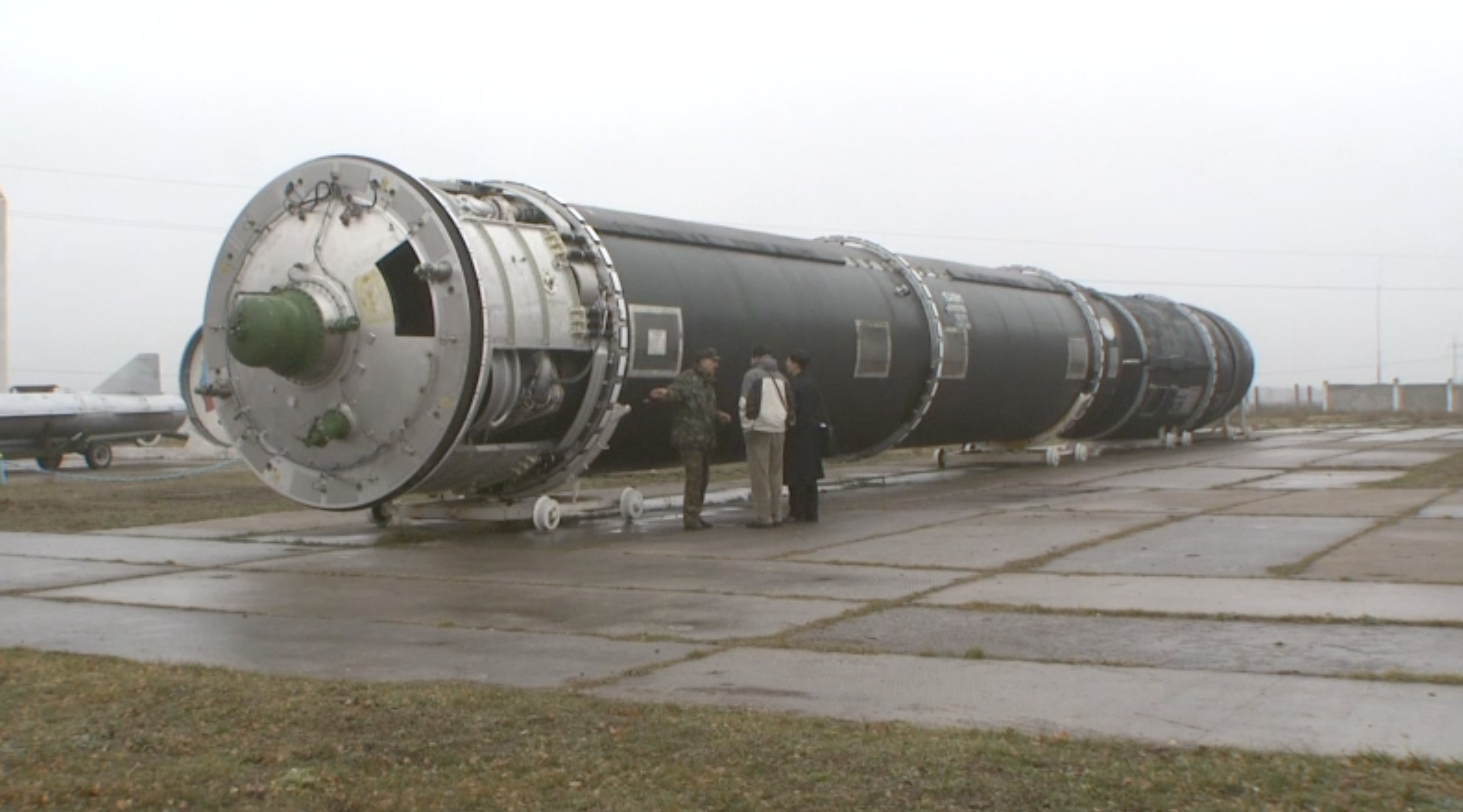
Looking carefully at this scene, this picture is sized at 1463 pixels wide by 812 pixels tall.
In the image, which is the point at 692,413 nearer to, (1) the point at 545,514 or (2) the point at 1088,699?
(1) the point at 545,514

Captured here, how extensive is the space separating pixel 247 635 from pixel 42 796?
2.87m

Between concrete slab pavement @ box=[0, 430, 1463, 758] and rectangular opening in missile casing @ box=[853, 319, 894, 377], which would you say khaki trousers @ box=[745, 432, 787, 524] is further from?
rectangular opening in missile casing @ box=[853, 319, 894, 377]

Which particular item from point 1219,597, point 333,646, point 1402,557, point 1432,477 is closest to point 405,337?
point 333,646

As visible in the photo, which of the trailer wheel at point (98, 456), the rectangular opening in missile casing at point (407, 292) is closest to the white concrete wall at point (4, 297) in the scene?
the trailer wheel at point (98, 456)

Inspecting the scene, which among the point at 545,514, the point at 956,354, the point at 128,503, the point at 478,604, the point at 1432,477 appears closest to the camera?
the point at 478,604

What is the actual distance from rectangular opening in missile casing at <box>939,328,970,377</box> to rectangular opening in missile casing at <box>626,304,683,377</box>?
15.6 ft

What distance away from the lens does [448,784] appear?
14.3ft

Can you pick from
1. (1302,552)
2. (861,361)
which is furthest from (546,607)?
(861,361)

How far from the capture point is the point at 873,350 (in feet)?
49.7

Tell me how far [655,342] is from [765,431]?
1235 millimetres

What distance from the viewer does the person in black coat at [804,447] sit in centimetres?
1272

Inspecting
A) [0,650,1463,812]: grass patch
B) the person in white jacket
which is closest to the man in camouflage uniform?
the person in white jacket

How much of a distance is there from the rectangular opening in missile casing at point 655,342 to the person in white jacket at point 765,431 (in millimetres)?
660

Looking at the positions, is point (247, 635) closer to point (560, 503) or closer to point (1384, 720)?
point (1384, 720)
